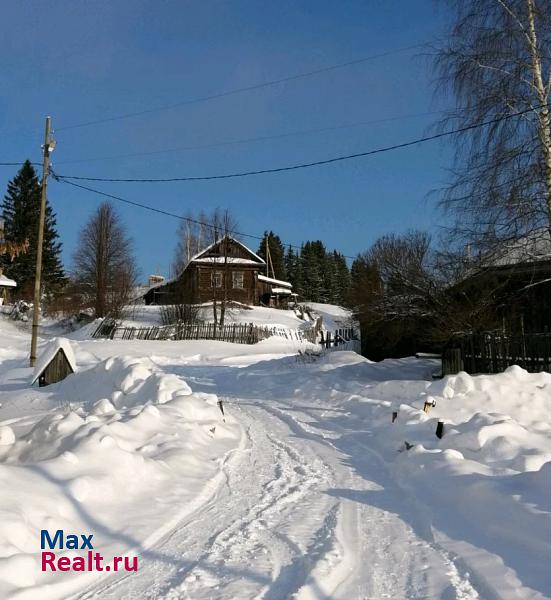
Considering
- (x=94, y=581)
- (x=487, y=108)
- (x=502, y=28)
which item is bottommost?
(x=94, y=581)

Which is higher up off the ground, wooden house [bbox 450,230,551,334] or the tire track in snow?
wooden house [bbox 450,230,551,334]

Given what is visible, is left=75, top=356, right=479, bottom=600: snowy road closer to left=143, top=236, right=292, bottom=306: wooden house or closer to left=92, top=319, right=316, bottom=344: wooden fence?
left=92, top=319, right=316, bottom=344: wooden fence

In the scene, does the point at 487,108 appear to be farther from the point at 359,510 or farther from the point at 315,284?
the point at 315,284

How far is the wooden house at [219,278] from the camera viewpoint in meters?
45.5

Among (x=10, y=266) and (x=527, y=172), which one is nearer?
(x=527, y=172)

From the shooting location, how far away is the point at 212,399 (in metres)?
11.8

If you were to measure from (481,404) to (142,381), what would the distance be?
7.37 metres

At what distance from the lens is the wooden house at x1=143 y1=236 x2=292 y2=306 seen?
149 ft

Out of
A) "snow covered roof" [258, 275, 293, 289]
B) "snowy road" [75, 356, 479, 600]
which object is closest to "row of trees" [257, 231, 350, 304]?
"snow covered roof" [258, 275, 293, 289]

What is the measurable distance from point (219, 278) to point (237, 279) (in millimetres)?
3612

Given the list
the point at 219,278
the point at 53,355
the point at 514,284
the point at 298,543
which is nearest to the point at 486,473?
the point at 298,543

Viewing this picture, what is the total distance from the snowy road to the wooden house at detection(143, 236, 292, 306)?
37.5 m

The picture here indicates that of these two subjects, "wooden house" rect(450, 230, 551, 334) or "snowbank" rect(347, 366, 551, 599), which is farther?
"wooden house" rect(450, 230, 551, 334)

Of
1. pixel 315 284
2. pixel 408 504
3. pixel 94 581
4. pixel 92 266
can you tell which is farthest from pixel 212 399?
pixel 315 284
